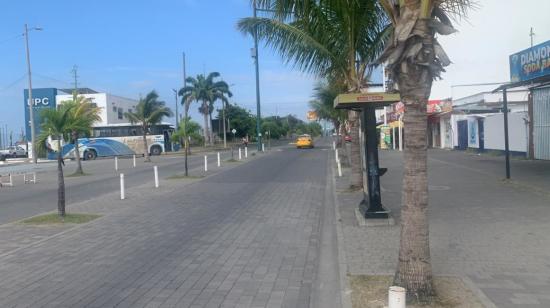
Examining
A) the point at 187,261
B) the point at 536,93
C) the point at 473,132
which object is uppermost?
the point at 536,93

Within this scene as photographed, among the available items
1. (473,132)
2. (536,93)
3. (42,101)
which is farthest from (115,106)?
(536,93)

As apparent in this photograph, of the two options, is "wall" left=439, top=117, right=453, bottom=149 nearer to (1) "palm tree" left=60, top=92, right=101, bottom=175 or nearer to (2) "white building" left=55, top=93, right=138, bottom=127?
(1) "palm tree" left=60, top=92, right=101, bottom=175

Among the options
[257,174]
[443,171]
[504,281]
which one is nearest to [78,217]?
[504,281]

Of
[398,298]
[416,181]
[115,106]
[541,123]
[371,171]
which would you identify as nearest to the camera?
[398,298]

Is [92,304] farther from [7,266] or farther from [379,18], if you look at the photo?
[379,18]

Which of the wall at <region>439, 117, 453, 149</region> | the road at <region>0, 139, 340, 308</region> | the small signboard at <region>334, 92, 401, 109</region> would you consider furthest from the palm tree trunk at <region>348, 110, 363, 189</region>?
the wall at <region>439, 117, 453, 149</region>

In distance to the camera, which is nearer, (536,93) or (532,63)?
(532,63)

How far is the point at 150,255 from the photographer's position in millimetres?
8414

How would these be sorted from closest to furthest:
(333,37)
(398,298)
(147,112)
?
(398,298) → (333,37) → (147,112)

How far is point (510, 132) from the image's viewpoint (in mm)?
27828

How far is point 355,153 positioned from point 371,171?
4.56m

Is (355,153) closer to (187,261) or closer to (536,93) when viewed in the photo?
(187,261)

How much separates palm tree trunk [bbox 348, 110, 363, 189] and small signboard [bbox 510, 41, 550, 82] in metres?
6.71

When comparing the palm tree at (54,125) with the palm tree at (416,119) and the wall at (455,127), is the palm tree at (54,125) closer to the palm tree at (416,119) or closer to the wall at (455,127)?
the palm tree at (416,119)
